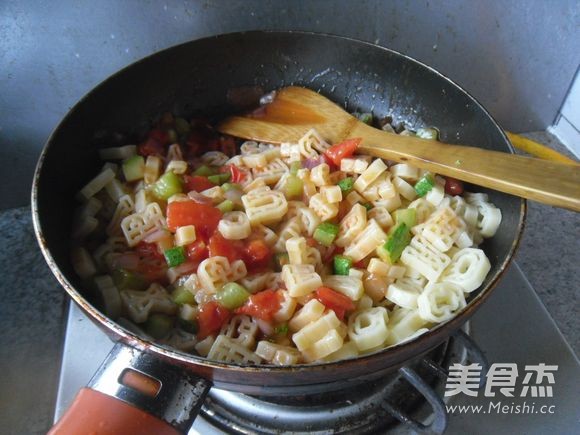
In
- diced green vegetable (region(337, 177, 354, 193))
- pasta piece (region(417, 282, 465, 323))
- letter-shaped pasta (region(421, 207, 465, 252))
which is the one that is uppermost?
letter-shaped pasta (region(421, 207, 465, 252))

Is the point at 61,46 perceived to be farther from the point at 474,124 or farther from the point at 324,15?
the point at 474,124

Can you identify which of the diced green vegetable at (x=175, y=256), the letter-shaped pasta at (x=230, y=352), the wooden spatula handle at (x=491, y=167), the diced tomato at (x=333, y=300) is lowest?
the letter-shaped pasta at (x=230, y=352)

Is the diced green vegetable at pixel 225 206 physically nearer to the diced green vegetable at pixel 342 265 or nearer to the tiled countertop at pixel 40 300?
the diced green vegetable at pixel 342 265

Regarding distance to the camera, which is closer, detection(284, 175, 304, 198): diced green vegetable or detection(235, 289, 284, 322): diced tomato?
detection(235, 289, 284, 322): diced tomato

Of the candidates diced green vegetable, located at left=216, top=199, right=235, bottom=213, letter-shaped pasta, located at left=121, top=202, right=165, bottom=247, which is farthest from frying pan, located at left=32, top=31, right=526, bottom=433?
diced green vegetable, located at left=216, top=199, right=235, bottom=213

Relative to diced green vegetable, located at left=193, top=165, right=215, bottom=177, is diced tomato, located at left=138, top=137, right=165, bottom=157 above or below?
above

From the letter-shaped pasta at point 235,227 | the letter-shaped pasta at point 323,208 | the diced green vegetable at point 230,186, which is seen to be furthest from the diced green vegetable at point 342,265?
the diced green vegetable at point 230,186

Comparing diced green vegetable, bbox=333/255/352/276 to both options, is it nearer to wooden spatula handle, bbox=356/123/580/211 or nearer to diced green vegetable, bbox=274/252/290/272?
diced green vegetable, bbox=274/252/290/272

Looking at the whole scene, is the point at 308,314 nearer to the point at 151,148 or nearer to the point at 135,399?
the point at 135,399
